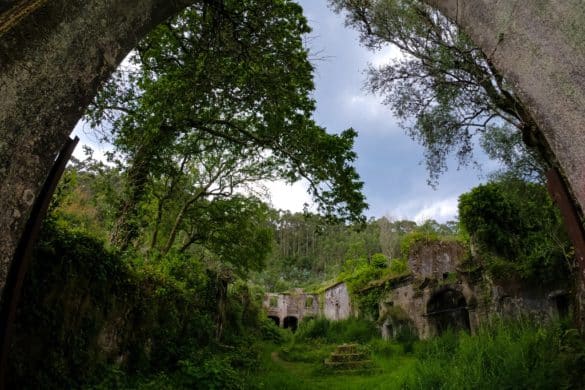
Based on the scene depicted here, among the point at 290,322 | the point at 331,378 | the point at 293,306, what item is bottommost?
the point at 331,378

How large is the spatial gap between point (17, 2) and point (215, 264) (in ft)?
61.4

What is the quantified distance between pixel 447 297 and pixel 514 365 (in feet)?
42.4

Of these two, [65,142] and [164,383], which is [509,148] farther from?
[65,142]

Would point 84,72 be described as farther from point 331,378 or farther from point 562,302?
point 562,302

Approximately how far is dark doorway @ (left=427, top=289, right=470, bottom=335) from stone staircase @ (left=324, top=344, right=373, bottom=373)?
4854 mm

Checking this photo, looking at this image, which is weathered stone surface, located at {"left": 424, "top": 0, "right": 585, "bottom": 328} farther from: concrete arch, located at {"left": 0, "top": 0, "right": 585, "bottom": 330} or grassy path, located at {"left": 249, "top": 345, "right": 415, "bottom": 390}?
grassy path, located at {"left": 249, "top": 345, "right": 415, "bottom": 390}

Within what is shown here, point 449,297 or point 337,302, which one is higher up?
point 337,302

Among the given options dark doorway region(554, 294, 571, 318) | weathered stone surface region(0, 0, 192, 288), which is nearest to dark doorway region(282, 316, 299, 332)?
dark doorway region(554, 294, 571, 318)

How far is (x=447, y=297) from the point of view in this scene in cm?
1923

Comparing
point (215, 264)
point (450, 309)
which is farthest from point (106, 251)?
point (450, 309)

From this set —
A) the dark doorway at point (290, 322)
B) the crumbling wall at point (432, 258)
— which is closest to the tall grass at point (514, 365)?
the crumbling wall at point (432, 258)

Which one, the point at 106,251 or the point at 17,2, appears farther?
the point at 106,251

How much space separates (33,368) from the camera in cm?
432

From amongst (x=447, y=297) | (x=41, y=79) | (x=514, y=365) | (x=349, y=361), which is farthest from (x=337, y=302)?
(x=41, y=79)
